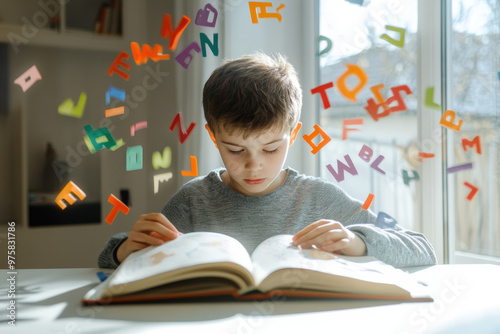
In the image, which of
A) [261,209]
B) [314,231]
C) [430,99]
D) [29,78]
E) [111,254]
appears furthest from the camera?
[29,78]

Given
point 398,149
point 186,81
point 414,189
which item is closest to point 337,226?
point 414,189

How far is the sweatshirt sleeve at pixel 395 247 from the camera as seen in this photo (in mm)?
819

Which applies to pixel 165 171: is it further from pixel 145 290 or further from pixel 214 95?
pixel 145 290

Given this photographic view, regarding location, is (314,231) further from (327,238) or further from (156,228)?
(156,228)

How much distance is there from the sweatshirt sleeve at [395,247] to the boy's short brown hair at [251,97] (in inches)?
11.2

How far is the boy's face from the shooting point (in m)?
0.96

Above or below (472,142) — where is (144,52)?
above

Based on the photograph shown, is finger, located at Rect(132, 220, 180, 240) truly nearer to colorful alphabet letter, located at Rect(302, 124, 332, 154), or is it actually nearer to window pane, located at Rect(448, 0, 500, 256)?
colorful alphabet letter, located at Rect(302, 124, 332, 154)

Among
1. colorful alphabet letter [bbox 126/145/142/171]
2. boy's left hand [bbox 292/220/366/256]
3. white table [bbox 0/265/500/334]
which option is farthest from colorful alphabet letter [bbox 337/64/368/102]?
white table [bbox 0/265/500/334]

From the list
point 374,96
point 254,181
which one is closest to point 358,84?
point 374,96

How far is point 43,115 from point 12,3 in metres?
0.48

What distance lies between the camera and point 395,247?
837mm

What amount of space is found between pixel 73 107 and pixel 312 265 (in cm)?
174

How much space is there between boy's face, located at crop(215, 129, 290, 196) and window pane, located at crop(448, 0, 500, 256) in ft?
2.03
